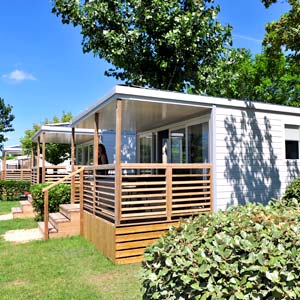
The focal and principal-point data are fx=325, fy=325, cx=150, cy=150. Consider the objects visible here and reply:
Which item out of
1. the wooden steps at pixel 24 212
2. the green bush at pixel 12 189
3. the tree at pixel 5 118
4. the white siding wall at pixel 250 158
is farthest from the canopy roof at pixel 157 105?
the tree at pixel 5 118

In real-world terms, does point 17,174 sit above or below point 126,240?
above

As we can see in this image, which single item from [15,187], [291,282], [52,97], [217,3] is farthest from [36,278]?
[52,97]

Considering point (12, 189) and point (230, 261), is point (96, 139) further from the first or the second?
point (12, 189)

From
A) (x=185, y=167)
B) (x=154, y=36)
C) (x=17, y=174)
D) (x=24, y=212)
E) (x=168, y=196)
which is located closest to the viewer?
(x=168, y=196)

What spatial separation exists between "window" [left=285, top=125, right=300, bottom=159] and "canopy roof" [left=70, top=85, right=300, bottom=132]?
394 millimetres

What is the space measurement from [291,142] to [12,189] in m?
13.6

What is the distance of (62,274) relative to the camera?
16.1 ft

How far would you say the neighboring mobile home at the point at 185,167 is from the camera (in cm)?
560

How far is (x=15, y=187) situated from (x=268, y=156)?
43.5 ft

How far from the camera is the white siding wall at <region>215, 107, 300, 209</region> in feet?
22.0

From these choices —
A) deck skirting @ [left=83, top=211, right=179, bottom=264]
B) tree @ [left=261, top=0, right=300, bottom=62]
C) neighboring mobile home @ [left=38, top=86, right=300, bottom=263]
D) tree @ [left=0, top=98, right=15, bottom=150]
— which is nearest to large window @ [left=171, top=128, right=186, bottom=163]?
neighboring mobile home @ [left=38, top=86, right=300, bottom=263]

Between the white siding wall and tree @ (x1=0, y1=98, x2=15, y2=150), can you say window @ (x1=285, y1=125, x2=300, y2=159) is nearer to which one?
the white siding wall

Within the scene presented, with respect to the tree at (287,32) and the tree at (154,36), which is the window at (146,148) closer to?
the tree at (154,36)

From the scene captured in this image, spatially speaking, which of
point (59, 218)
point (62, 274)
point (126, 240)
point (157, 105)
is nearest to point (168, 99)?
point (157, 105)
